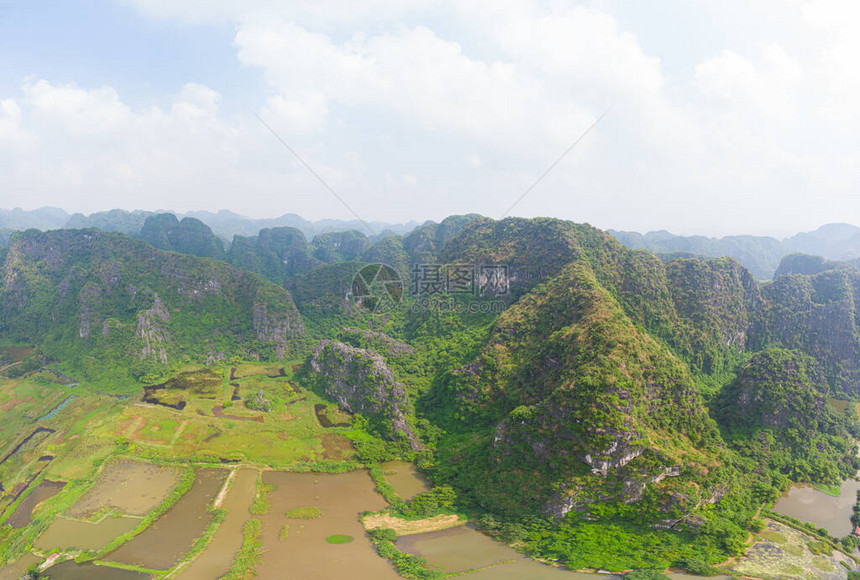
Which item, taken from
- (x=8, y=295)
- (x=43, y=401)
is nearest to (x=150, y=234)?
(x=8, y=295)

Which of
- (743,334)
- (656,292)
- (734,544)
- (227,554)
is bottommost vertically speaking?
(227,554)

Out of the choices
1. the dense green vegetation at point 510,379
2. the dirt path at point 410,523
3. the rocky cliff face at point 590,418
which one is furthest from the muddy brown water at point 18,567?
the rocky cliff face at point 590,418

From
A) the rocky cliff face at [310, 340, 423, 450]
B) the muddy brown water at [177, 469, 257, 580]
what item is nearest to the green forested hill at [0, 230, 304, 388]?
the rocky cliff face at [310, 340, 423, 450]

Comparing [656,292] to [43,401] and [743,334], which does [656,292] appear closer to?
[743,334]

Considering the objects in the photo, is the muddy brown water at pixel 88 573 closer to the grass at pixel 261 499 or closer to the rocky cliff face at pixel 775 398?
the grass at pixel 261 499

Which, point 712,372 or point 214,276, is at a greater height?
point 214,276
